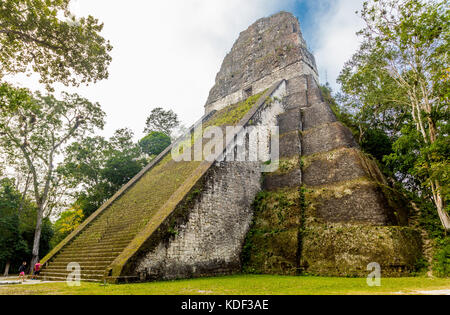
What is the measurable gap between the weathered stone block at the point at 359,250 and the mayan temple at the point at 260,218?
0.08 ft

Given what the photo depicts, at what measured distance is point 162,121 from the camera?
3058cm

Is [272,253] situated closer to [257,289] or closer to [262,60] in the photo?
[257,289]

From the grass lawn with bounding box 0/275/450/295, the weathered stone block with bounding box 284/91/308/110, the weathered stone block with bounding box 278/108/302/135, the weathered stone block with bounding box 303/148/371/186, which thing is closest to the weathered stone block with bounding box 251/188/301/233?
the weathered stone block with bounding box 303/148/371/186

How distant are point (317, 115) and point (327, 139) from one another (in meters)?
2.09

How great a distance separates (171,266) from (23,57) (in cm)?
705

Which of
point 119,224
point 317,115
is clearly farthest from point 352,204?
point 119,224

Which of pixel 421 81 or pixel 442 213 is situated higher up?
pixel 421 81

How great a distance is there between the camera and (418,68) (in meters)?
8.77

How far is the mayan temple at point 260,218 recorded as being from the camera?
22.7 ft

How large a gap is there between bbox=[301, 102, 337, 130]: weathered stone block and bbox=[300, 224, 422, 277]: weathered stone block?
545cm

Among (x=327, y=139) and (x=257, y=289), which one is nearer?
(x=257, y=289)
